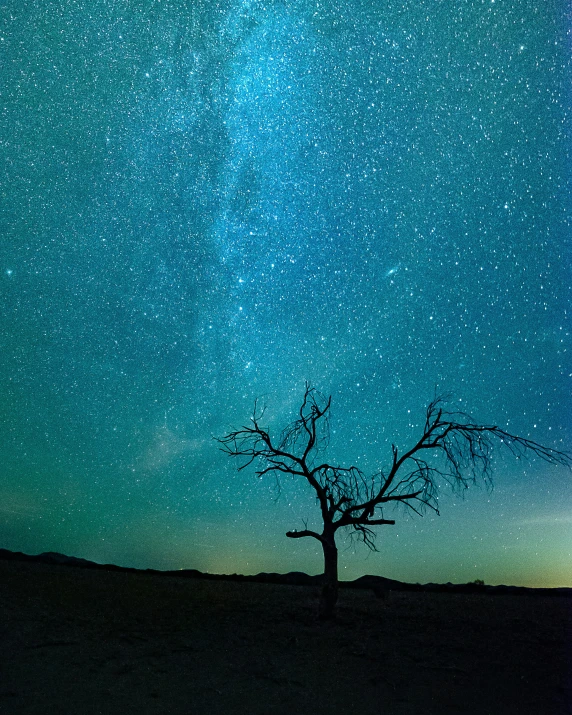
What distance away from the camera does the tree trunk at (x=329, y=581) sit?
46.7ft

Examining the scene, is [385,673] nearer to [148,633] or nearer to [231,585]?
[148,633]

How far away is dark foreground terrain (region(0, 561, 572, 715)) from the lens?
28.1 ft

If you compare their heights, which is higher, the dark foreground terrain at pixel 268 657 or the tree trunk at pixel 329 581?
the tree trunk at pixel 329 581

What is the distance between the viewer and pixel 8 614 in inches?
512

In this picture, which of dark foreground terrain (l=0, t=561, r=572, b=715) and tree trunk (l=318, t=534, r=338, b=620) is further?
tree trunk (l=318, t=534, r=338, b=620)

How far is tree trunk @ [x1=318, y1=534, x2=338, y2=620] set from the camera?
1424cm

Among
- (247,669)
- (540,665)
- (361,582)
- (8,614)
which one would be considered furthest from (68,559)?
(540,665)

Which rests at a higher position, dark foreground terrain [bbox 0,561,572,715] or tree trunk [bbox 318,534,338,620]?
tree trunk [bbox 318,534,338,620]

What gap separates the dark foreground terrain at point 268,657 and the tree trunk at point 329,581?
1.56ft

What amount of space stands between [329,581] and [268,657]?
11.6 feet

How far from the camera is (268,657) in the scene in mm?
11000

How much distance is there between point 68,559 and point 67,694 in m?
24.5

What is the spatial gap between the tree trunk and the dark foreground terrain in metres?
0.48

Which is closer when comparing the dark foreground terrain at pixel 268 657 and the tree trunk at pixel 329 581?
the dark foreground terrain at pixel 268 657
